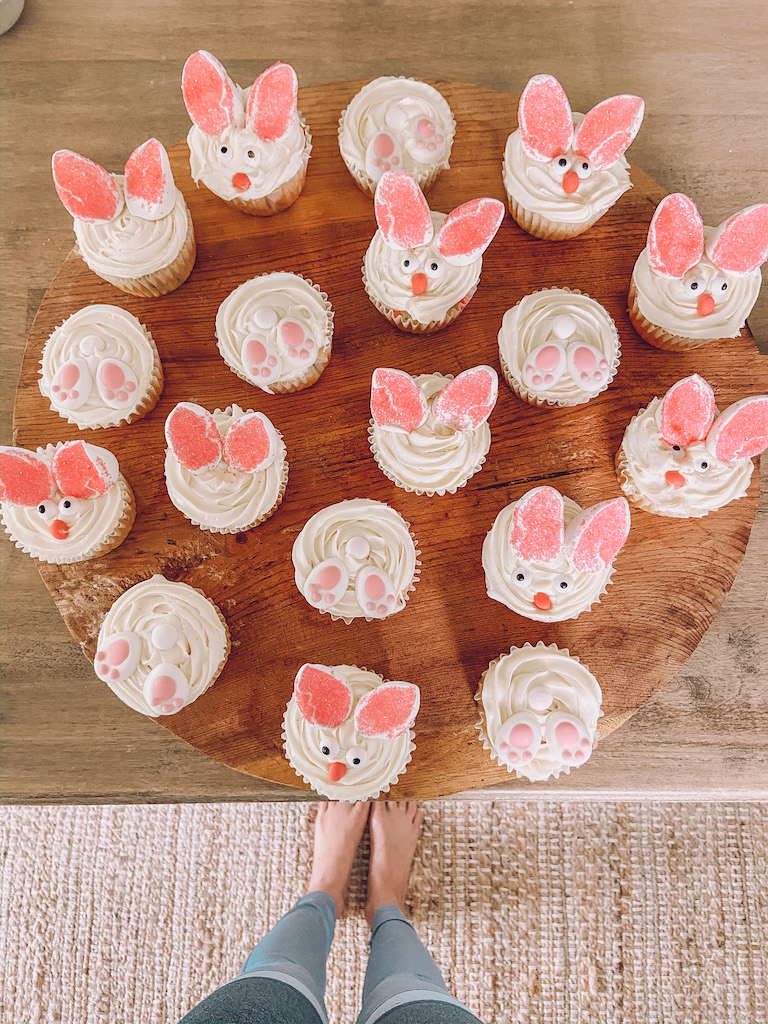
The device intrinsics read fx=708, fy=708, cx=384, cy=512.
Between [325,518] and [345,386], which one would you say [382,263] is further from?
[325,518]

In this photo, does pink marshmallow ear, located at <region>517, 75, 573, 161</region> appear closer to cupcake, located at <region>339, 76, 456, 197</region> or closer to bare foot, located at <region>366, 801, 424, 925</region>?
cupcake, located at <region>339, 76, 456, 197</region>

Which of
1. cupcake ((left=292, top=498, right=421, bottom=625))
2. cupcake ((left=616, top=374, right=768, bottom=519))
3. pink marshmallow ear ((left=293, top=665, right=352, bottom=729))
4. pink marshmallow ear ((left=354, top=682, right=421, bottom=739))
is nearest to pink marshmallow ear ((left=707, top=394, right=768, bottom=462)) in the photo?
cupcake ((left=616, top=374, right=768, bottom=519))

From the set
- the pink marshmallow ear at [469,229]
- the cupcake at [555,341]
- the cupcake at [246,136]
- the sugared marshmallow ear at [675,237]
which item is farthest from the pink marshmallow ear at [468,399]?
the cupcake at [246,136]

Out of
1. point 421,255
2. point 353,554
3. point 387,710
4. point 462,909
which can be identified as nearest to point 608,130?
point 421,255

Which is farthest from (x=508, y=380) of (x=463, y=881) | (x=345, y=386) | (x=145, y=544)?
(x=463, y=881)

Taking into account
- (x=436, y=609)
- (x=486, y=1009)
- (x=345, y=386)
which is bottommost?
(x=486, y=1009)

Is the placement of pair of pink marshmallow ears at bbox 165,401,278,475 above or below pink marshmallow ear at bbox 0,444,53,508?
above
